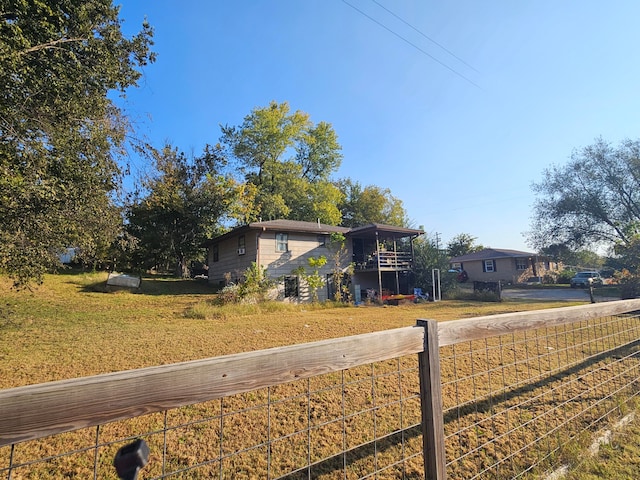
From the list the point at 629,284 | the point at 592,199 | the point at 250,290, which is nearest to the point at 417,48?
the point at 250,290

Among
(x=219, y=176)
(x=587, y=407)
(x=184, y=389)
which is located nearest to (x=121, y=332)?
(x=184, y=389)

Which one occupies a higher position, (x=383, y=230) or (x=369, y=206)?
(x=369, y=206)

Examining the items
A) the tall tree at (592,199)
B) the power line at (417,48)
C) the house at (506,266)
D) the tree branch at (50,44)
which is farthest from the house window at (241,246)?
the tall tree at (592,199)

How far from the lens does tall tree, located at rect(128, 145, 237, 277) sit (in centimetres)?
2080

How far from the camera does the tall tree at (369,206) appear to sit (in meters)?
34.8

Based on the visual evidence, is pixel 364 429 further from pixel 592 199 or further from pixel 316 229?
pixel 592 199

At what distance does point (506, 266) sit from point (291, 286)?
2512 centimetres

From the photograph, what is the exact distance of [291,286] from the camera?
16.6 m

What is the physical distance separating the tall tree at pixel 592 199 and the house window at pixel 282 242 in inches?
951

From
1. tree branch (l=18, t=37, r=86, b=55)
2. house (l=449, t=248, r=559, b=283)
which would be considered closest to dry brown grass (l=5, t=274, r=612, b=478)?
tree branch (l=18, t=37, r=86, b=55)

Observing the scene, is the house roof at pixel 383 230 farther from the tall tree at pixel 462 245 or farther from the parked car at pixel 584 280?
the tall tree at pixel 462 245

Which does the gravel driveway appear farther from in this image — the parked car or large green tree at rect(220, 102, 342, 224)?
large green tree at rect(220, 102, 342, 224)

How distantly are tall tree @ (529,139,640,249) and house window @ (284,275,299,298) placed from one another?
948 inches

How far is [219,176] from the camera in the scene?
24906mm
